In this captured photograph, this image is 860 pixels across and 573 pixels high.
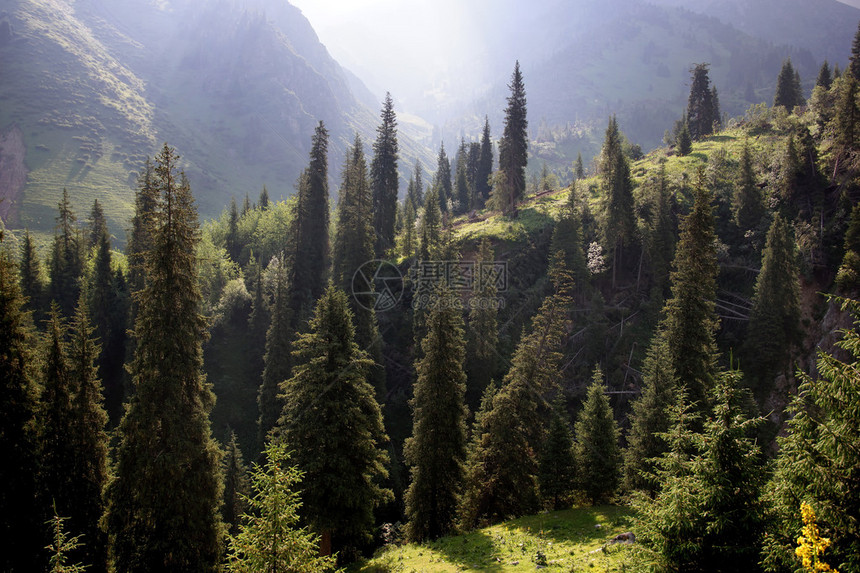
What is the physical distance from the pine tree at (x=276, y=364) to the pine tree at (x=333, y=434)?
21.6 metres

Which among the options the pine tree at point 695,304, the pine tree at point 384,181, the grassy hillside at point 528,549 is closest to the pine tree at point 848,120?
the pine tree at point 695,304

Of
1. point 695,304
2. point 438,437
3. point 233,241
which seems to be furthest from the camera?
point 233,241

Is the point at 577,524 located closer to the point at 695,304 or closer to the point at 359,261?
the point at 695,304

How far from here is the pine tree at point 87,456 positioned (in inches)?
849

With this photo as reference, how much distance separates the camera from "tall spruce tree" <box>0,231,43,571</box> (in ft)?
61.2

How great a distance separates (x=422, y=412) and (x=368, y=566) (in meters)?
8.92

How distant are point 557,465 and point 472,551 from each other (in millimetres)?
9968

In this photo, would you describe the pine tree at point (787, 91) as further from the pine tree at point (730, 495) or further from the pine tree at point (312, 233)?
the pine tree at point (730, 495)

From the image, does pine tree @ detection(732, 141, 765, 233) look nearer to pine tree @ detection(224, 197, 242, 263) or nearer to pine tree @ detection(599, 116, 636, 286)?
pine tree @ detection(599, 116, 636, 286)

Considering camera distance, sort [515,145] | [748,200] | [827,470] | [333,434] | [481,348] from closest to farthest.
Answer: [827,470], [333,434], [481,348], [748,200], [515,145]

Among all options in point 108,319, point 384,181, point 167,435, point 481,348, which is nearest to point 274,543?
point 167,435

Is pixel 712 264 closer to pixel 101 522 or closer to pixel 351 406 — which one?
pixel 351 406

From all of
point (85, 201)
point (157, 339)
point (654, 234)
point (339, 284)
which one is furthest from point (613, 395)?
point (85, 201)

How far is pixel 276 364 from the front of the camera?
44625mm
